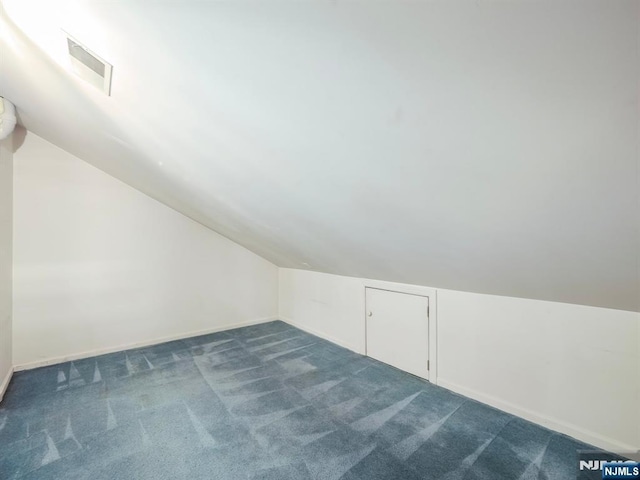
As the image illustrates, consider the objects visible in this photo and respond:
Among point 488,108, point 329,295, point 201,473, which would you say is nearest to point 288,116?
point 488,108

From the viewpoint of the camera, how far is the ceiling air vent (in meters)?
1.23

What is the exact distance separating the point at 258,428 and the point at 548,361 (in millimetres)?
2031

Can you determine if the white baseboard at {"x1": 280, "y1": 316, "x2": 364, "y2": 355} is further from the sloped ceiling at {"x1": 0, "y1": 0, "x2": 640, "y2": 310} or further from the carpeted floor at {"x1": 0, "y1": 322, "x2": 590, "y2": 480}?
the sloped ceiling at {"x1": 0, "y1": 0, "x2": 640, "y2": 310}

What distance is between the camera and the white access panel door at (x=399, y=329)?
2672mm

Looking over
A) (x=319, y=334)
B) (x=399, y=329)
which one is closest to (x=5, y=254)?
(x=319, y=334)

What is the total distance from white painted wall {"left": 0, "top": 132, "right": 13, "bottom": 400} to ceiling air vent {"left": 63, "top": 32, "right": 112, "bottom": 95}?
1.94 meters

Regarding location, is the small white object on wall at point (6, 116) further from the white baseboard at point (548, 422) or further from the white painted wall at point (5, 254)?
the white baseboard at point (548, 422)

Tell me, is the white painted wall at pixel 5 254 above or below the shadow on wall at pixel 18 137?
below

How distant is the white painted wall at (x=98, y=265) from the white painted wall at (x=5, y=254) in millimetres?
134

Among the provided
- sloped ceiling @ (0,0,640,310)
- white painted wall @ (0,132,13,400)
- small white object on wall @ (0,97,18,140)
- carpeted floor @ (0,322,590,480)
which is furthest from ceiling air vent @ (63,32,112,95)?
carpeted floor @ (0,322,590,480)

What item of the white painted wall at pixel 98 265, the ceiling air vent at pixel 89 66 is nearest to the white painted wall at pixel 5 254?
the white painted wall at pixel 98 265

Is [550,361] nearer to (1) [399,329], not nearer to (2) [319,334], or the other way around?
(1) [399,329]

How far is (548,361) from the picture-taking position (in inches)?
76.7

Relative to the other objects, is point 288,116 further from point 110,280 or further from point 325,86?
point 110,280
